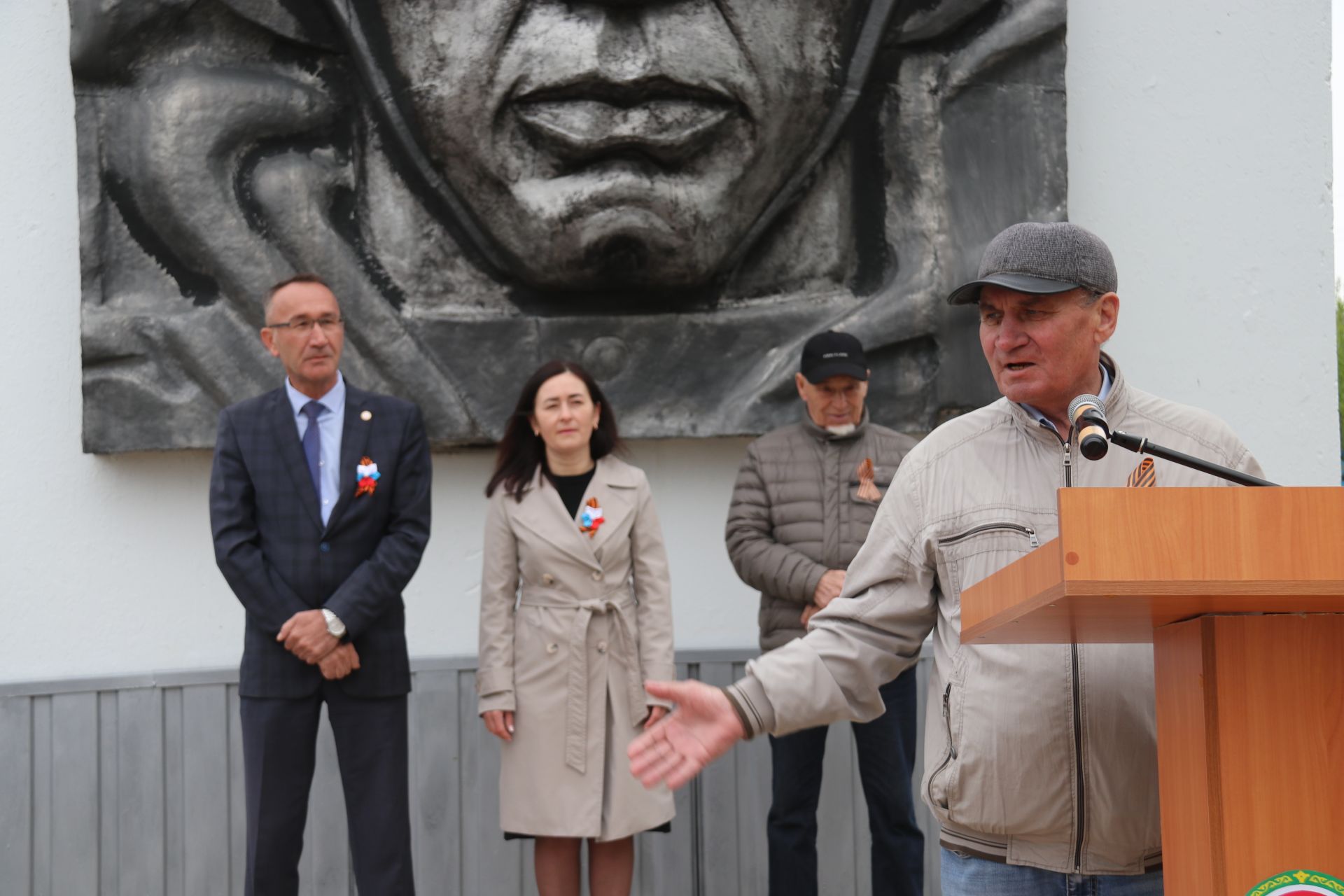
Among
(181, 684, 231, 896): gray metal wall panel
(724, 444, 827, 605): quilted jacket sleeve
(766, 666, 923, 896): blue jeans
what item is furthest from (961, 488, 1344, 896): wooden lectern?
(181, 684, 231, 896): gray metal wall panel

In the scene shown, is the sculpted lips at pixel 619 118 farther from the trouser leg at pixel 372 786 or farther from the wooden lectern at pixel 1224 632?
the wooden lectern at pixel 1224 632

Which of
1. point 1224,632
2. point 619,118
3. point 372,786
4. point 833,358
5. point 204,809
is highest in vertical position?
point 619,118

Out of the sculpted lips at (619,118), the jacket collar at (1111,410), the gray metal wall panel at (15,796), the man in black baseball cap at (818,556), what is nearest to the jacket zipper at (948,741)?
the jacket collar at (1111,410)

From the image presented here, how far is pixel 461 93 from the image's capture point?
4203 mm

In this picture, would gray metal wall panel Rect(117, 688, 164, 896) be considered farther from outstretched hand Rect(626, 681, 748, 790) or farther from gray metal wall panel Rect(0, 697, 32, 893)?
outstretched hand Rect(626, 681, 748, 790)

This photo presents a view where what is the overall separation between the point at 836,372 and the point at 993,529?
1961 millimetres

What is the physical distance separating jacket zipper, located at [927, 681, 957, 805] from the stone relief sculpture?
2.44 metres

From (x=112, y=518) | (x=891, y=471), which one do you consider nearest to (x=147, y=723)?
(x=112, y=518)

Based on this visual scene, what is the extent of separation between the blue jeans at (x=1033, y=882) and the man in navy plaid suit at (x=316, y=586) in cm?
186

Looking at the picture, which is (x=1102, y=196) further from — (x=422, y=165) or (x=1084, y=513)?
(x=1084, y=513)

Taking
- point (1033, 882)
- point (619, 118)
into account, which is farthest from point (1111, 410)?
point (619, 118)

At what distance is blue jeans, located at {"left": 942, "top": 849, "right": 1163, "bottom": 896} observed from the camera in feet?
6.00

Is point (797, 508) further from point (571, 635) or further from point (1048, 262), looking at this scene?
point (1048, 262)

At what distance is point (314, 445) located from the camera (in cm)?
355
